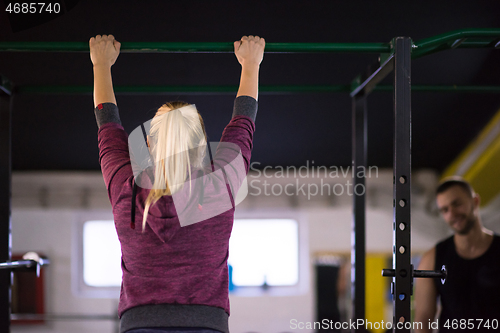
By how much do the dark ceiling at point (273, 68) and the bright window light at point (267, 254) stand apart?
187cm

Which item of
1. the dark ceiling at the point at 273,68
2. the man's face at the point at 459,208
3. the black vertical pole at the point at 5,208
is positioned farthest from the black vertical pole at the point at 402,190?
the black vertical pole at the point at 5,208

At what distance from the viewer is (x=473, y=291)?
218cm

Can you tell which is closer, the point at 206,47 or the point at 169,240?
the point at 169,240

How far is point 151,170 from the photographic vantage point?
0.91m

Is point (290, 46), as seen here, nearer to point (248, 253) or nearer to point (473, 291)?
point (473, 291)

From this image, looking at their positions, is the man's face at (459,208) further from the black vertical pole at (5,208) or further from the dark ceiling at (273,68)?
the black vertical pole at (5,208)

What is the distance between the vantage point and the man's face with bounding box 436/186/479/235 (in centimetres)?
226

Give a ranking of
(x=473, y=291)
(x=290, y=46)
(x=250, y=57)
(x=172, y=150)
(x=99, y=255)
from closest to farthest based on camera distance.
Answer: (x=172, y=150) < (x=250, y=57) < (x=290, y=46) < (x=473, y=291) < (x=99, y=255)

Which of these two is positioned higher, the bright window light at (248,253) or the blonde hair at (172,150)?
the blonde hair at (172,150)

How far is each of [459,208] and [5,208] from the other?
7.59 ft

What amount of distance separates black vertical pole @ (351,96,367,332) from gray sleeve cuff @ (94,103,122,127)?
1098mm

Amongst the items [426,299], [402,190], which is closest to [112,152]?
[402,190]

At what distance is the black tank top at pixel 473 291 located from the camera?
219 cm

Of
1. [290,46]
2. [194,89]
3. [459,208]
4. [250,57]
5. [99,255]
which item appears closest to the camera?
[250,57]
